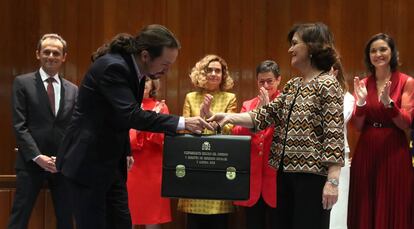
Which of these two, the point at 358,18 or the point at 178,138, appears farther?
the point at 358,18

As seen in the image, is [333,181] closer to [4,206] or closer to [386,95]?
[386,95]

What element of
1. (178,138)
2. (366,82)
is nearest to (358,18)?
(366,82)

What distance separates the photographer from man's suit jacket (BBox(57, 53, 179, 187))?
222 cm

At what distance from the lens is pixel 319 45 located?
2.31 metres

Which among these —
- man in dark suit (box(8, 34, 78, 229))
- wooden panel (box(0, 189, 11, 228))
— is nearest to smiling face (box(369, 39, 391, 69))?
man in dark suit (box(8, 34, 78, 229))

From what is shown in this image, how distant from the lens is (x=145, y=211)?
4008 millimetres

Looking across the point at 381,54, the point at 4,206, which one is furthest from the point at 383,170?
the point at 4,206

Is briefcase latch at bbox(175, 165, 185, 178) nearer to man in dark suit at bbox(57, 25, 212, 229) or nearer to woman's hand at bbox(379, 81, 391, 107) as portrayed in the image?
man in dark suit at bbox(57, 25, 212, 229)

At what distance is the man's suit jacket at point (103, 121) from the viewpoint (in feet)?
7.29

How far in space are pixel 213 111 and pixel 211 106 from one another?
5 cm

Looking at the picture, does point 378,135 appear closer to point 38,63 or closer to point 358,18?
point 358,18

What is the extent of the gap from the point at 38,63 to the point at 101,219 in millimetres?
2693

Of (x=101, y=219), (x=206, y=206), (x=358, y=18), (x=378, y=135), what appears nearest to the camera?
(x=101, y=219)

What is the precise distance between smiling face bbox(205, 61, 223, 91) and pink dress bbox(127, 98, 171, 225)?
21.5 inches
